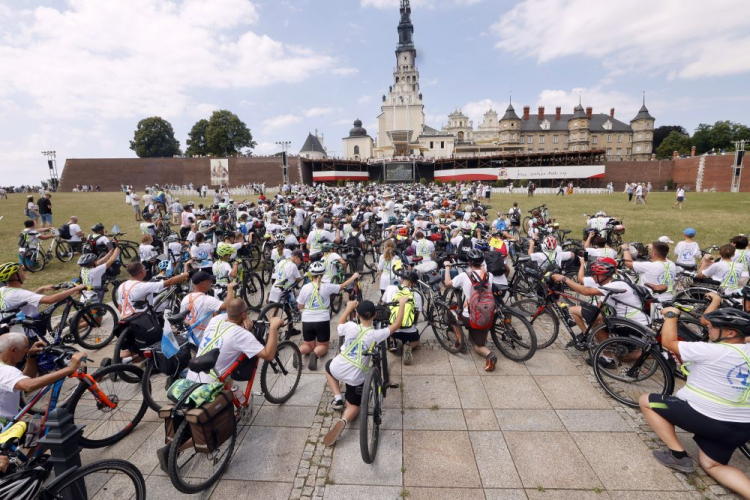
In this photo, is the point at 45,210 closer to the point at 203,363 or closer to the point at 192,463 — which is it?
the point at 192,463

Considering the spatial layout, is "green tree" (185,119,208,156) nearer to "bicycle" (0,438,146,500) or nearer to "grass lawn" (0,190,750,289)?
"grass lawn" (0,190,750,289)

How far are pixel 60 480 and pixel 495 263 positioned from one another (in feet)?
20.5

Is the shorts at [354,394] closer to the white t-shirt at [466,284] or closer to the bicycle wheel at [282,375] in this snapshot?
the bicycle wheel at [282,375]

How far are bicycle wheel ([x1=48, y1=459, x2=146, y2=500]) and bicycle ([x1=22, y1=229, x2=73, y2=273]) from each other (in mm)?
11002

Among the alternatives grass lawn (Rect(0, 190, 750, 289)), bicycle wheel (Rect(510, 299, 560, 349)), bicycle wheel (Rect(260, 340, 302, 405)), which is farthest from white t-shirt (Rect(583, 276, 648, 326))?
grass lawn (Rect(0, 190, 750, 289))

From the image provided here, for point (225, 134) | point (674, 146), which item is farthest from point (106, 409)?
point (674, 146)

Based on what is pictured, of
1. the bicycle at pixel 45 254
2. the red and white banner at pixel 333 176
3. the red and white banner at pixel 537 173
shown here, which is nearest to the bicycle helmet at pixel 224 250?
the bicycle at pixel 45 254

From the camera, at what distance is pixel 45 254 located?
12.1m

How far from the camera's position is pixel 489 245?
8297 mm

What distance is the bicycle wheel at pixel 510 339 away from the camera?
5.83 meters

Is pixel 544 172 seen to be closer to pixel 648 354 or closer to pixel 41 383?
pixel 648 354

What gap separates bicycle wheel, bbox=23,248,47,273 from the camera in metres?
11.0

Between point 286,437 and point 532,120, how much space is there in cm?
9587

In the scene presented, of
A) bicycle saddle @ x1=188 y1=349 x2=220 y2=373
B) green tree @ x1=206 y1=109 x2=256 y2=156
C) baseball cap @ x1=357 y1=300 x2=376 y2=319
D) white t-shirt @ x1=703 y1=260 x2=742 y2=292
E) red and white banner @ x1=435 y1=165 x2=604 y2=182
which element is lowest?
white t-shirt @ x1=703 y1=260 x2=742 y2=292
